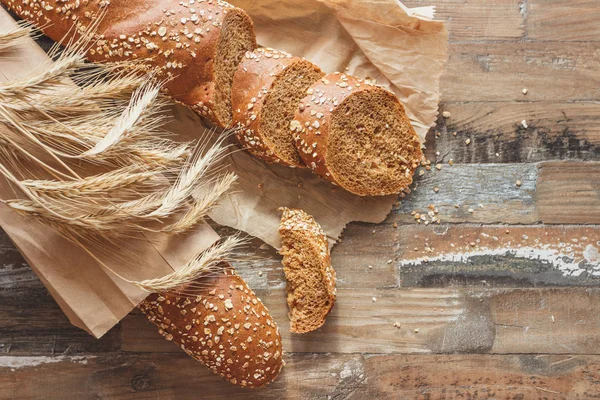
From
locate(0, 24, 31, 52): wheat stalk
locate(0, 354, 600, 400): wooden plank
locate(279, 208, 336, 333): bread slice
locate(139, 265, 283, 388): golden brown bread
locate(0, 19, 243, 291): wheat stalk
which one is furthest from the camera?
locate(0, 354, 600, 400): wooden plank

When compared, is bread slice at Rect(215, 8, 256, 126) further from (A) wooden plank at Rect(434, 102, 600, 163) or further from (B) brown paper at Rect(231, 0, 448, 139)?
(A) wooden plank at Rect(434, 102, 600, 163)

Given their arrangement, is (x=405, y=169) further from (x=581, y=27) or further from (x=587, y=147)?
(x=581, y=27)

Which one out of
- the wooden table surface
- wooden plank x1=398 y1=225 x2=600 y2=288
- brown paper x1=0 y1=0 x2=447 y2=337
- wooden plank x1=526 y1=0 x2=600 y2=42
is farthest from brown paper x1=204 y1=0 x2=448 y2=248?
wooden plank x1=526 y1=0 x2=600 y2=42

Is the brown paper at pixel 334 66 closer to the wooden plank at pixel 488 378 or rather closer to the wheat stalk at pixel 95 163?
the wheat stalk at pixel 95 163

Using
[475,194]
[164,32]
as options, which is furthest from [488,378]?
[164,32]

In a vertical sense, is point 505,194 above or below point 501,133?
below

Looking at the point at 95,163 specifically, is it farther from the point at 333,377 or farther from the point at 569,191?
the point at 569,191

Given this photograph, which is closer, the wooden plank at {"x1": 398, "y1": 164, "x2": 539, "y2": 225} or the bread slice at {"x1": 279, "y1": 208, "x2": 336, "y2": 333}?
the bread slice at {"x1": 279, "y1": 208, "x2": 336, "y2": 333}

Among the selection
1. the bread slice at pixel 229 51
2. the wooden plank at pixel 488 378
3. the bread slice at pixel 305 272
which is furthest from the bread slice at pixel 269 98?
the wooden plank at pixel 488 378
